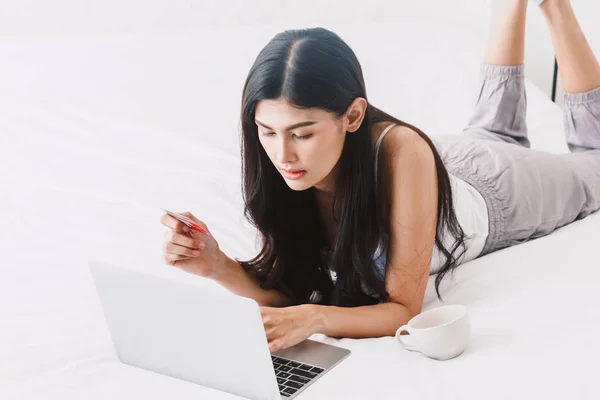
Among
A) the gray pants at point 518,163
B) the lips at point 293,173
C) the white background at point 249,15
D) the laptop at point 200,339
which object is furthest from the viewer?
the white background at point 249,15

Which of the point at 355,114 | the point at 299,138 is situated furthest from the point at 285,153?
the point at 355,114

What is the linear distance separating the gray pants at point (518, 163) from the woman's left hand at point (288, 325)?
0.59 meters

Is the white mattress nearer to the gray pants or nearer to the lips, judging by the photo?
the gray pants

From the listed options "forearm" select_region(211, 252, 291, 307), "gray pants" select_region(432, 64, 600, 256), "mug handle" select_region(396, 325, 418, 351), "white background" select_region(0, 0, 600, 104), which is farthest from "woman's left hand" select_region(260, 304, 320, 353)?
"white background" select_region(0, 0, 600, 104)

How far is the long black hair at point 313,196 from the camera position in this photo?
1.14 m

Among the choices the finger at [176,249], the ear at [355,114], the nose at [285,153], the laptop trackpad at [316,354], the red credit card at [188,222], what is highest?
the ear at [355,114]

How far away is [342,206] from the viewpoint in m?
1.29

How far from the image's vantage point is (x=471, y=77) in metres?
2.32

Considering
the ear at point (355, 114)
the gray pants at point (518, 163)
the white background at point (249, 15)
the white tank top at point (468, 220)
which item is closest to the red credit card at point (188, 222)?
the ear at point (355, 114)

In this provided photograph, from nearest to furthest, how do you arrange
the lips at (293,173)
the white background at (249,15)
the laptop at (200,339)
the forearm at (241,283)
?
the laptop at (200,339) < the lips at (293,173) < the forearm at (241,283) < the white background at (249,15)

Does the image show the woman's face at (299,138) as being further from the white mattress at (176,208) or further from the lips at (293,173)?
the white mattress at (176,208)

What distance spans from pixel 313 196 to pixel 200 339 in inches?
17.9

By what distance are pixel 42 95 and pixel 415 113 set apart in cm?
99

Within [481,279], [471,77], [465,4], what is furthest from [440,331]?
[465,4]
